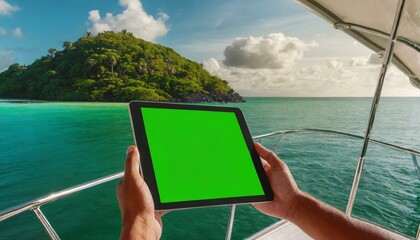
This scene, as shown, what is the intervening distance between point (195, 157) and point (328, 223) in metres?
0.33

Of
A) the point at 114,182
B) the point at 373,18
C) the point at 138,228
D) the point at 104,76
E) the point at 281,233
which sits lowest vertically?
the point at 114,182

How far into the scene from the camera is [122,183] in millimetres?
521

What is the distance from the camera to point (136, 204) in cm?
49

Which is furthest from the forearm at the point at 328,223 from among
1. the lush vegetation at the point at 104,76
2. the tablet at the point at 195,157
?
the lush vegetation at the point at 104,76

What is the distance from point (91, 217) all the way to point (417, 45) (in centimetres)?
630

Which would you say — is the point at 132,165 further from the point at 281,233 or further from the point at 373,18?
the point at 373,18

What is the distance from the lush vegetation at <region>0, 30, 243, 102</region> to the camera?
35594mm

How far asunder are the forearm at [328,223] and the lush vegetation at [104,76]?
114 ft

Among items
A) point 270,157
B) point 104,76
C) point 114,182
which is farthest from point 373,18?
point 104,76

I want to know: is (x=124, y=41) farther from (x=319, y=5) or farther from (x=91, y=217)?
(x=319, y=5)

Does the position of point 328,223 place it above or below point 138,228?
below

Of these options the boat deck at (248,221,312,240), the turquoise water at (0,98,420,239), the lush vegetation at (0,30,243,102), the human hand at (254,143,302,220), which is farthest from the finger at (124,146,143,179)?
the lush vegetation at (0,30,243,102)

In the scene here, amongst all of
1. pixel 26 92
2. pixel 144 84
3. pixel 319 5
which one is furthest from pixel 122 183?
pixel 26 92

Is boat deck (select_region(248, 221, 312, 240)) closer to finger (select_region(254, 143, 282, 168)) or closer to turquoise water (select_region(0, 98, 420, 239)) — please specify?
finger (select_region(254, 143, 282, 168))
